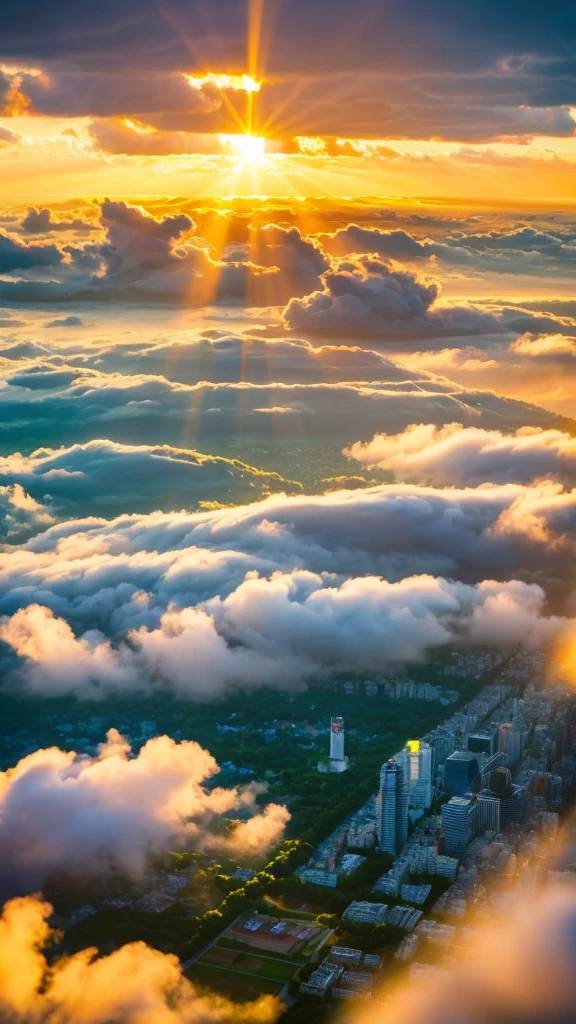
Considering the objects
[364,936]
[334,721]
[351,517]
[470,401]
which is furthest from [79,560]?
[470,401]

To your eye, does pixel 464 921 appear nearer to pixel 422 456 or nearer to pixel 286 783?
pixel 286 783

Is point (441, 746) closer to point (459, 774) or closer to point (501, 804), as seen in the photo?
point (459, 774)

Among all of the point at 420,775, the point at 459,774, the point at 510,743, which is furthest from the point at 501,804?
the point at 510,743

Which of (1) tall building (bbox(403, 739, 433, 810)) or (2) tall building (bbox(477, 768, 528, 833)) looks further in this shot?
(1) tall building (bbox(403, 739, 433, 810))

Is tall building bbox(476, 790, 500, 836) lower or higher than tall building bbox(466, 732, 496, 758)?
lower

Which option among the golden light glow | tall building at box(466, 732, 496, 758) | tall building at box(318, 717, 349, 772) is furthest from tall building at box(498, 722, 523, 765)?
the golden light glow

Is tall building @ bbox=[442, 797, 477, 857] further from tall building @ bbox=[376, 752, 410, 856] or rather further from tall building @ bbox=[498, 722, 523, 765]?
tall building @ bbox=[498, 722, 523, 765]
